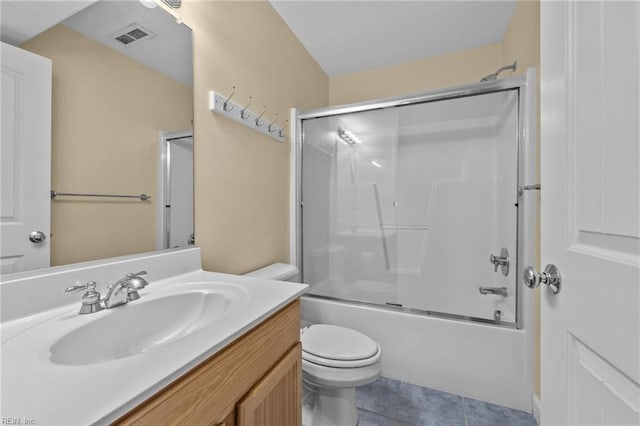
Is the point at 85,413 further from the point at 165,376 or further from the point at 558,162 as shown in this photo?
the point at 558,162

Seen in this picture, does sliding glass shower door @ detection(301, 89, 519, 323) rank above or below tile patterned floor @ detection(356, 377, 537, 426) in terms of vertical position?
above

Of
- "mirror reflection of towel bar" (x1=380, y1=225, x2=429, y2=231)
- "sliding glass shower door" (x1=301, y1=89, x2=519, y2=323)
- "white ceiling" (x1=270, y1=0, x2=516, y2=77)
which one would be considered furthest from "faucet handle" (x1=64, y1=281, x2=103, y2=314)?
"white ceiling" (x1=270, y1=0, x2=516, y2=77)

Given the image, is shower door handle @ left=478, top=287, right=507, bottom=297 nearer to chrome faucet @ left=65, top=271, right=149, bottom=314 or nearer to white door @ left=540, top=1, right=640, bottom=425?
white door @ left=540, top=1, right=640, bottom=425

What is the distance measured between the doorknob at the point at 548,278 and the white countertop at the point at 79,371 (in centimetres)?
68

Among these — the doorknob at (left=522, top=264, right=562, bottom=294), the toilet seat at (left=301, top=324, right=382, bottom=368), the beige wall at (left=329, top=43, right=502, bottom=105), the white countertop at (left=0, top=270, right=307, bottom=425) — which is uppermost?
the beige wall at (left=329, top=43, right=502, bottom=105)

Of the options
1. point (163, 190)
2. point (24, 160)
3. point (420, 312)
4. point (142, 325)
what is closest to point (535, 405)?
point (420, 312)

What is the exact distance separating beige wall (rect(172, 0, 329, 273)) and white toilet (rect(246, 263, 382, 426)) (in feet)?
1.94

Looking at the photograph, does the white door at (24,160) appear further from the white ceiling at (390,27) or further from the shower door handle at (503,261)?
the shower door handle at (503,261)

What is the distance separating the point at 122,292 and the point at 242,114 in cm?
104

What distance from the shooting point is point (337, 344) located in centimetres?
136

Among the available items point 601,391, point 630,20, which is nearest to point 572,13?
point 630,20

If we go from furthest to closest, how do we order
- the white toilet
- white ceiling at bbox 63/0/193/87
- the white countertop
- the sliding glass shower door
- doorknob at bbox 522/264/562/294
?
1. the sliding glass shower door
2. the white toilet
3. white ceiling at bbox 63/0/193/87
4. doorknob at bbox 522/264/562/294
5. the white countertop

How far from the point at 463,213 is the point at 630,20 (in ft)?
5.81

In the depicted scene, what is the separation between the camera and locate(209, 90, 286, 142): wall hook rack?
51.1 inches
